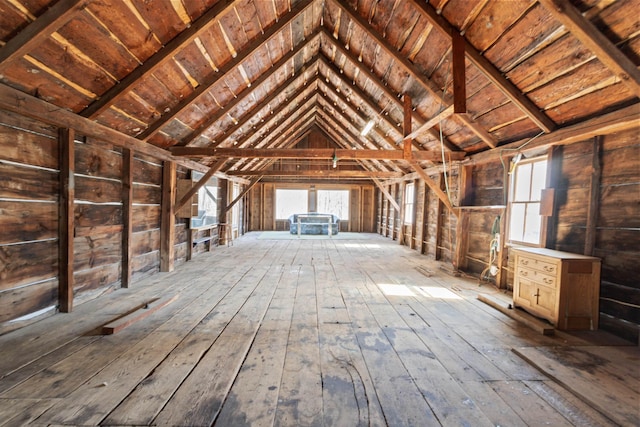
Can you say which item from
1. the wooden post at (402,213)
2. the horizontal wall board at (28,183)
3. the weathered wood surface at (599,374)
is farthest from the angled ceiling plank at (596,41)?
the wooden post at (402,213)

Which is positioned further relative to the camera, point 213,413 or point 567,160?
point 567,160

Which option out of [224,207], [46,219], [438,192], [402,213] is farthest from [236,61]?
[402,213]

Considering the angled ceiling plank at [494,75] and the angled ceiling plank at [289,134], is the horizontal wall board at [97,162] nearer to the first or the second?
the angled ceiling plank at [494,75]

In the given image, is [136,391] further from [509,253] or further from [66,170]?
[509,253]

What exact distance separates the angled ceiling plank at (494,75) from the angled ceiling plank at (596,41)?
0.85 meters

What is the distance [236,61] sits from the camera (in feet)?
11.7

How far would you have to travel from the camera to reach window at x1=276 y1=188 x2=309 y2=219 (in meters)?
13.0

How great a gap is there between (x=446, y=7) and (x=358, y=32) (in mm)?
1494

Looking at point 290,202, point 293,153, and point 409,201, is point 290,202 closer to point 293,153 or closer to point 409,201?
point 409,201

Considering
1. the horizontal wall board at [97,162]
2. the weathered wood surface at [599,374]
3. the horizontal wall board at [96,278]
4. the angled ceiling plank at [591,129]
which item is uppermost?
the angled ceiling plank at [591,129]

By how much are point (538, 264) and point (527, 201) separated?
4.61ft

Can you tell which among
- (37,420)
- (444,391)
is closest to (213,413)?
(37,420)

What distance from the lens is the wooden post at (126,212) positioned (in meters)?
3.96

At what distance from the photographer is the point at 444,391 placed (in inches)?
70.0
